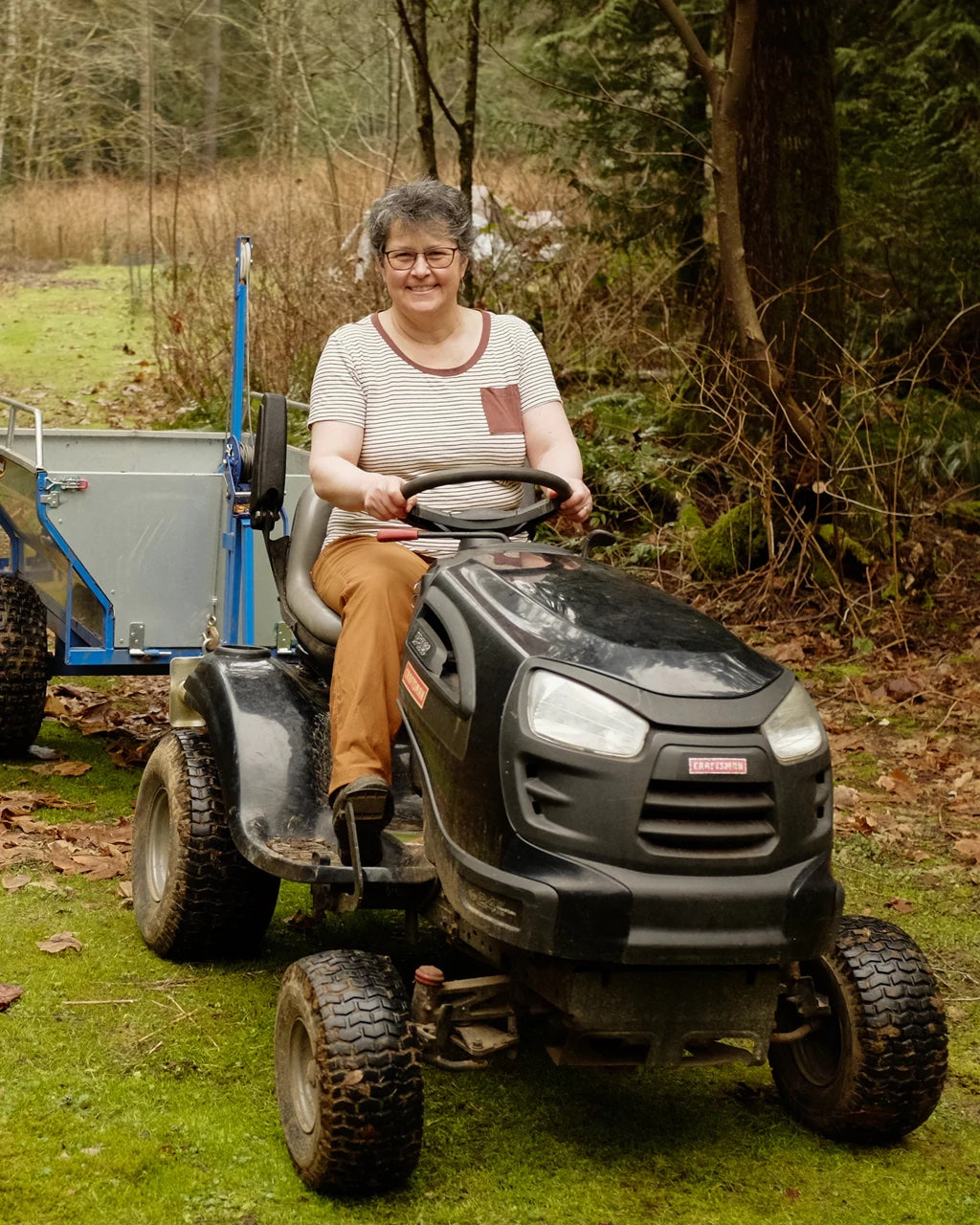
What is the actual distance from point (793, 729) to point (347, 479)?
3.75 feet

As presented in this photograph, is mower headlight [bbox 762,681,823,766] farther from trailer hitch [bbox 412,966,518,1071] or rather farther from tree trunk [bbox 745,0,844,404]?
tree trunk [bbox 745,0,844,404]

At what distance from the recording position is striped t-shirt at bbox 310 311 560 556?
3316 millimetres

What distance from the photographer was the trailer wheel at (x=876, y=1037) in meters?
2.75

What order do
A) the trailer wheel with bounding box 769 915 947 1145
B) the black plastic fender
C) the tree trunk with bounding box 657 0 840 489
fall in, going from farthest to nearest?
the tree trunk with bounding box 657 0 840 489, the black plastic fender, the trailer wheel with bounding box 769 915 947 1145

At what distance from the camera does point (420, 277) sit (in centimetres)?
339

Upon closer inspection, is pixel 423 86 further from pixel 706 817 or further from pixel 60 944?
pixel 706 817

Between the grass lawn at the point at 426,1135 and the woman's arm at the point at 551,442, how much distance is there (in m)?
1.27

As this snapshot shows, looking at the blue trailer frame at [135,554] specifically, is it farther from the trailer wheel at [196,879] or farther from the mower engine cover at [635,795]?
the mower engine cover at [635,795]

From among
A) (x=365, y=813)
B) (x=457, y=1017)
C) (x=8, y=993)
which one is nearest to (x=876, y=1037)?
(x=457, y=1017)

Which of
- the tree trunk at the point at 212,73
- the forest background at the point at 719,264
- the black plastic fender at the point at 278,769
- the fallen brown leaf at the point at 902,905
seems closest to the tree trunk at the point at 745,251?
the forest background at the point at 719,264

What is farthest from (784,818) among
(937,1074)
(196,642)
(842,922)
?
(196,642)

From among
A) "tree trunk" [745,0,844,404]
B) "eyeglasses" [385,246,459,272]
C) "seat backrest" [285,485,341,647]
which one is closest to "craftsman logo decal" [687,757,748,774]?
"seat backrest" [285,485,341,647]

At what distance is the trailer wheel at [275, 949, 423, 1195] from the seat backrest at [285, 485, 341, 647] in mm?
880

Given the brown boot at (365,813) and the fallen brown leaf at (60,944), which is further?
the fallen brown leaf at (60,944)
